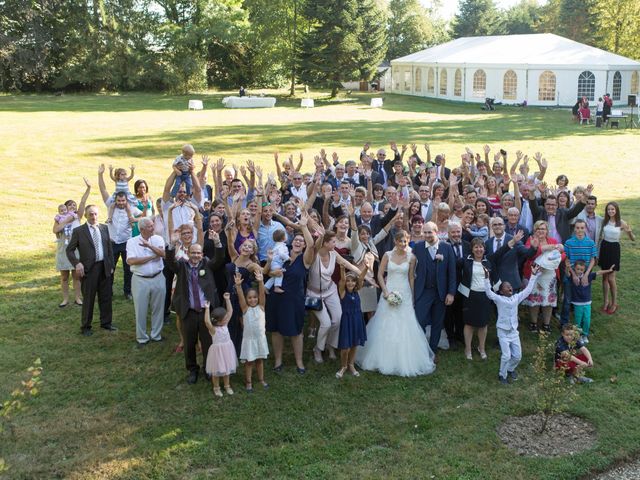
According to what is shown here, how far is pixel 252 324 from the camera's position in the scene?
7.22 meters

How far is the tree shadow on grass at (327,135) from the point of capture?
23.6m

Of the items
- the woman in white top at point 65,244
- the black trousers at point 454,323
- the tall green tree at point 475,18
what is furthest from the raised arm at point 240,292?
the tall green tree at point 475,18

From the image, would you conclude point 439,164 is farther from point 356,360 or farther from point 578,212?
point 356,360

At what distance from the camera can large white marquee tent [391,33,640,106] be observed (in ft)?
127

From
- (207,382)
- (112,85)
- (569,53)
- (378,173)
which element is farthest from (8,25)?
(207,382)

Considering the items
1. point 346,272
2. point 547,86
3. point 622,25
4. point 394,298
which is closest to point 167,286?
point 346,272

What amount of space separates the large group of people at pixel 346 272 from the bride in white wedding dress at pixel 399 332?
1 cm

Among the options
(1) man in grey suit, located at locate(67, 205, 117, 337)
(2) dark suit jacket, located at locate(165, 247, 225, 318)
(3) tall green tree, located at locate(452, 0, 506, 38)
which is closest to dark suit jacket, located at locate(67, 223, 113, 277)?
(1) man in grey suit, located at locate(67, 205, 117, 337)

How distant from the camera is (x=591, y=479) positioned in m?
5.88

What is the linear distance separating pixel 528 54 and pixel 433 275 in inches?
1474

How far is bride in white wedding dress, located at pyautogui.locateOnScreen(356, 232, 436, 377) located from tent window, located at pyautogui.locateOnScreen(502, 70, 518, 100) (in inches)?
1435

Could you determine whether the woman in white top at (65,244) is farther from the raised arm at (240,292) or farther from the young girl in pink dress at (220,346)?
the raised arm at (240,292)

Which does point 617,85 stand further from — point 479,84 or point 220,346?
point 220,346

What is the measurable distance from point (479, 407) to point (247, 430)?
99.8 inches
